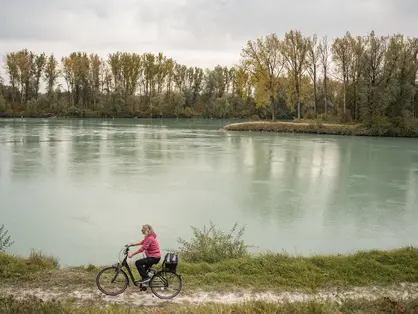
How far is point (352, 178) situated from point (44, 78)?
7617cm

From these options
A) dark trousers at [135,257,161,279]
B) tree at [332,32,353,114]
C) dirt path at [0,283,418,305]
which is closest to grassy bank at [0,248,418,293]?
Answer: dirt path at [0,283,418,305]

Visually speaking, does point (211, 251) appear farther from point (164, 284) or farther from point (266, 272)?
point (164, 284)

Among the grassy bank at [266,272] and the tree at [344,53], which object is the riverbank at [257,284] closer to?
the grassy bank at [266,272]

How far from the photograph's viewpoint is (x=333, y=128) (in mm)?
44812

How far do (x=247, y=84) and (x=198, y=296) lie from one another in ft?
167

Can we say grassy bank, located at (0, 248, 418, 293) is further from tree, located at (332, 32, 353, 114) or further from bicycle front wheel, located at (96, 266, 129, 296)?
tree, located at (332, 32, 353, 114)

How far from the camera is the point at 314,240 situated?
11.0 m

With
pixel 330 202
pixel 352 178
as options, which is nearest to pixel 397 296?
pixel 330 202

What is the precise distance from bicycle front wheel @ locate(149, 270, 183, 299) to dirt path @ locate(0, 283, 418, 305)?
3.9 inches

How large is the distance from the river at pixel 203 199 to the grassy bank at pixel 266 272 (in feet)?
5.23

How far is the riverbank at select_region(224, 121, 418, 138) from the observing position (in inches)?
1646

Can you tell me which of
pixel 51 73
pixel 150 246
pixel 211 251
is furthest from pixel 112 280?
pixel 51 73

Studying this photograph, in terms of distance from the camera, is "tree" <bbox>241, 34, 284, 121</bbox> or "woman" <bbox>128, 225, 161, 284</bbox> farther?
"tree" <bbox>241, 34, 284, 121</bbox>

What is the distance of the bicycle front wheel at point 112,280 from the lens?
6909mm
